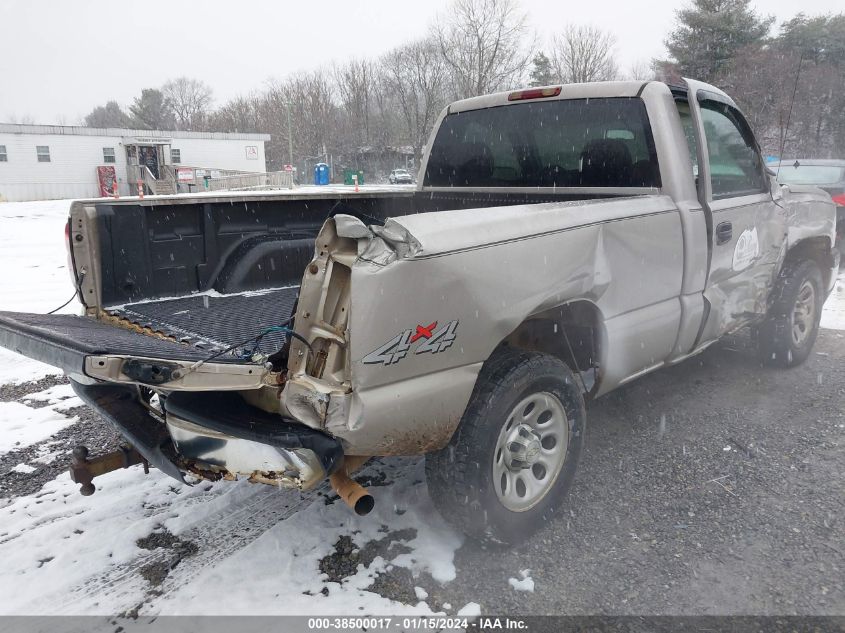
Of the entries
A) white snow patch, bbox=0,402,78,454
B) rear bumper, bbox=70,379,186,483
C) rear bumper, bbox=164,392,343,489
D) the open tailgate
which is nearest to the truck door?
rear bumper, bbox=164,392,343,489

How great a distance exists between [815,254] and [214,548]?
4949 millimetres

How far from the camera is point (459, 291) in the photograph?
2.38 meters

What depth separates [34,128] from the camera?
109 ft

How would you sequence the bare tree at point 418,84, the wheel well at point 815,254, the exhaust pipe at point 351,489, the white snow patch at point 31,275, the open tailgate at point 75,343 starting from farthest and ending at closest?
the bare tree at point 418,84
the white snow patch at point 31,275
the wheel well at point 815,254
the exhaust pipe at point 351,489
the open tailgate at point 75,343

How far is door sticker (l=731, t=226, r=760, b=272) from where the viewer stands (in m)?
4.09

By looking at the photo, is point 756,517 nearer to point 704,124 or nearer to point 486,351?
point 486,351

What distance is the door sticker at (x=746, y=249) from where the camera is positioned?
4.09 m

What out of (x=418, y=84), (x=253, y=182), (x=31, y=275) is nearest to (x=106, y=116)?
(x=418, y=84)

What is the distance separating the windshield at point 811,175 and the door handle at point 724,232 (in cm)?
745

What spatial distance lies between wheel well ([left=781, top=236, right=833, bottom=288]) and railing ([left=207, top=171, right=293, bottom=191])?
96.3 feet

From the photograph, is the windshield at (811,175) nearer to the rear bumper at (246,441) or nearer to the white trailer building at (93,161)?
the rear bumper at (246,441)

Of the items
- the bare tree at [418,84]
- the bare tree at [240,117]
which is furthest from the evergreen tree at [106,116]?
the bare tree at [418,84]

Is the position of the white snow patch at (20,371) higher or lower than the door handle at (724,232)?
lower

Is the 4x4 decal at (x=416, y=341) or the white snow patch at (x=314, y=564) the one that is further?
the white snow patch at (x=314, y=564)
